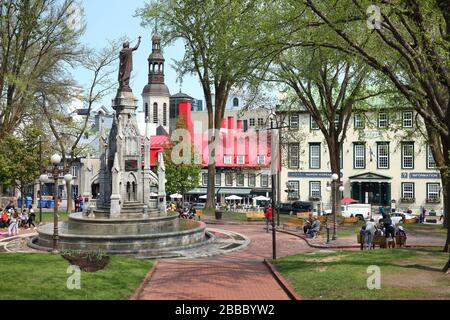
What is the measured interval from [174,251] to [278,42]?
31.2 ft

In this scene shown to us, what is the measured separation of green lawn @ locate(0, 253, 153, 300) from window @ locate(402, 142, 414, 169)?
41701 mm

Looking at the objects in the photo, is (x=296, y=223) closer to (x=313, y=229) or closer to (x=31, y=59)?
(x=313, y=229)

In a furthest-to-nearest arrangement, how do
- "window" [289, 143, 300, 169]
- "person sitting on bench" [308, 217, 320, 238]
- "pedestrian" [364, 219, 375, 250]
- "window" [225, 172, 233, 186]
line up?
"window" [225, 172, 233, 186] → "window" [289, 143, 300, 169] → "person sitting on bench" [308, 217, 320, 238] → "pedestrian" [364, 219, 375, 250]

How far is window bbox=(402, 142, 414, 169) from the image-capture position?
2046 inches

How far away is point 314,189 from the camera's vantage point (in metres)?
55.5

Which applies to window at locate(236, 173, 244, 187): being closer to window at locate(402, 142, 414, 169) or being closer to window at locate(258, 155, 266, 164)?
window at locate(258, 155, 266, 164)

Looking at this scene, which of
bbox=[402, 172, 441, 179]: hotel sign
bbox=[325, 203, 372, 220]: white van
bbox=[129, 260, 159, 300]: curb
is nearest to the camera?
bbox=[129, 260, 159, 300]: curb

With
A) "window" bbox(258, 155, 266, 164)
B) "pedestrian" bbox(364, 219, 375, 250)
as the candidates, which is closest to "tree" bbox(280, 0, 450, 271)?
"pedestrian" bbox(364, 219, 375, 250)

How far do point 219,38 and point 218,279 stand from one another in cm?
993

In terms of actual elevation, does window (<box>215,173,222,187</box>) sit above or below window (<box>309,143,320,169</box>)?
below

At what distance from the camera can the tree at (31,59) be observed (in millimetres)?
29734

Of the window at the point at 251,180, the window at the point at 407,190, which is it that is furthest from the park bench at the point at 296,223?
the window at the point at 251,180
